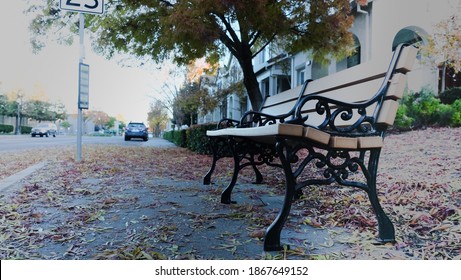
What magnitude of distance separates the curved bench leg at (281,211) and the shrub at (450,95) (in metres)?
0.63

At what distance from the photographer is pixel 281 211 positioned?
87 cm

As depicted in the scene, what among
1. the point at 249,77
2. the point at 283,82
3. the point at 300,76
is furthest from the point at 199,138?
the point at 300,76

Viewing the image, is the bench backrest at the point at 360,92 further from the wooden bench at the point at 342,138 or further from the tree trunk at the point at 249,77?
the tree trunk at the point at 249,77

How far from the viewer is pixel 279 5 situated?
2271 millimetres

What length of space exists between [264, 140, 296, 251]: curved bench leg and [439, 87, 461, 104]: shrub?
0.63 metres

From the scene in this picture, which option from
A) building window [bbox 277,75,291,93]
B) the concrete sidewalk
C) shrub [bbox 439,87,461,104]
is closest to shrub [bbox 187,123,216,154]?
building window [bbox 277,75,291,93]

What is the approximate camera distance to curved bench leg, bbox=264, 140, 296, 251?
84 cm

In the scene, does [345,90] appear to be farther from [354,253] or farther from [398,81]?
[354,253]

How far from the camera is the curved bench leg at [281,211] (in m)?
0.84

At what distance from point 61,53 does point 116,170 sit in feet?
2.69

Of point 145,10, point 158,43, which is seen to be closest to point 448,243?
point 158,43

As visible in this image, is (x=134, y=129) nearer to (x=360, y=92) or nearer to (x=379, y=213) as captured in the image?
(x=360, y=92)

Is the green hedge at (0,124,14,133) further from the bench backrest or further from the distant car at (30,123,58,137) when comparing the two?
the bench backrest

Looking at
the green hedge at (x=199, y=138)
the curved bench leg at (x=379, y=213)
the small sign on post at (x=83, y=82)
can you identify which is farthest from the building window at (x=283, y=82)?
the curved bench leg at (x=379, y=213)
